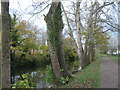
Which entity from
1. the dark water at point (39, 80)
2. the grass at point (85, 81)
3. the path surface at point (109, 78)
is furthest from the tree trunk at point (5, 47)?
the path surface at point (109, 78)

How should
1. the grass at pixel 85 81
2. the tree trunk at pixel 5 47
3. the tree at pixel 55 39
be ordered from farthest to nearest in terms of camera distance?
the tree at pixel 55 39 < the grass at pixel 85 81 < the tree trunk at pixel 5 47

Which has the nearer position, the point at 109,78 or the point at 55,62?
the point at 55,62

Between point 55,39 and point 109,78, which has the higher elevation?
point 55,39

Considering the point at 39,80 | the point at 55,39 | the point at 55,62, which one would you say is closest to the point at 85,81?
the point at 55,62

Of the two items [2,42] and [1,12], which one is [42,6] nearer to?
[1,12]

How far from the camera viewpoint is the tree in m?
4.62

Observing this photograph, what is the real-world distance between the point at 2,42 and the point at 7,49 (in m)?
0.19

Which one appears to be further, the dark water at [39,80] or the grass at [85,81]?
the dark water at [39,80]

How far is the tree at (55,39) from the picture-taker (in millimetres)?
4625

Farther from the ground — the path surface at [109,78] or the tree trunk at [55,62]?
the tree trunk at [55,62]

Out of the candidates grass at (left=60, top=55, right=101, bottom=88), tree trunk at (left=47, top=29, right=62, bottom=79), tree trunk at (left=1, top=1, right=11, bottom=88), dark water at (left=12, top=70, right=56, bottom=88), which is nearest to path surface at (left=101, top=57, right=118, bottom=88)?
grass at (left=60, top=55, right=101, bottom=88)

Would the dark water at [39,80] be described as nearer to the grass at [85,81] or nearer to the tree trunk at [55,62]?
the tree trunk at [55,62]

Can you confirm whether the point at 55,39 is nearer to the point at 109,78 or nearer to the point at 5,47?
the point at 5,47

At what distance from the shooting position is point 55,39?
16.7 feet
